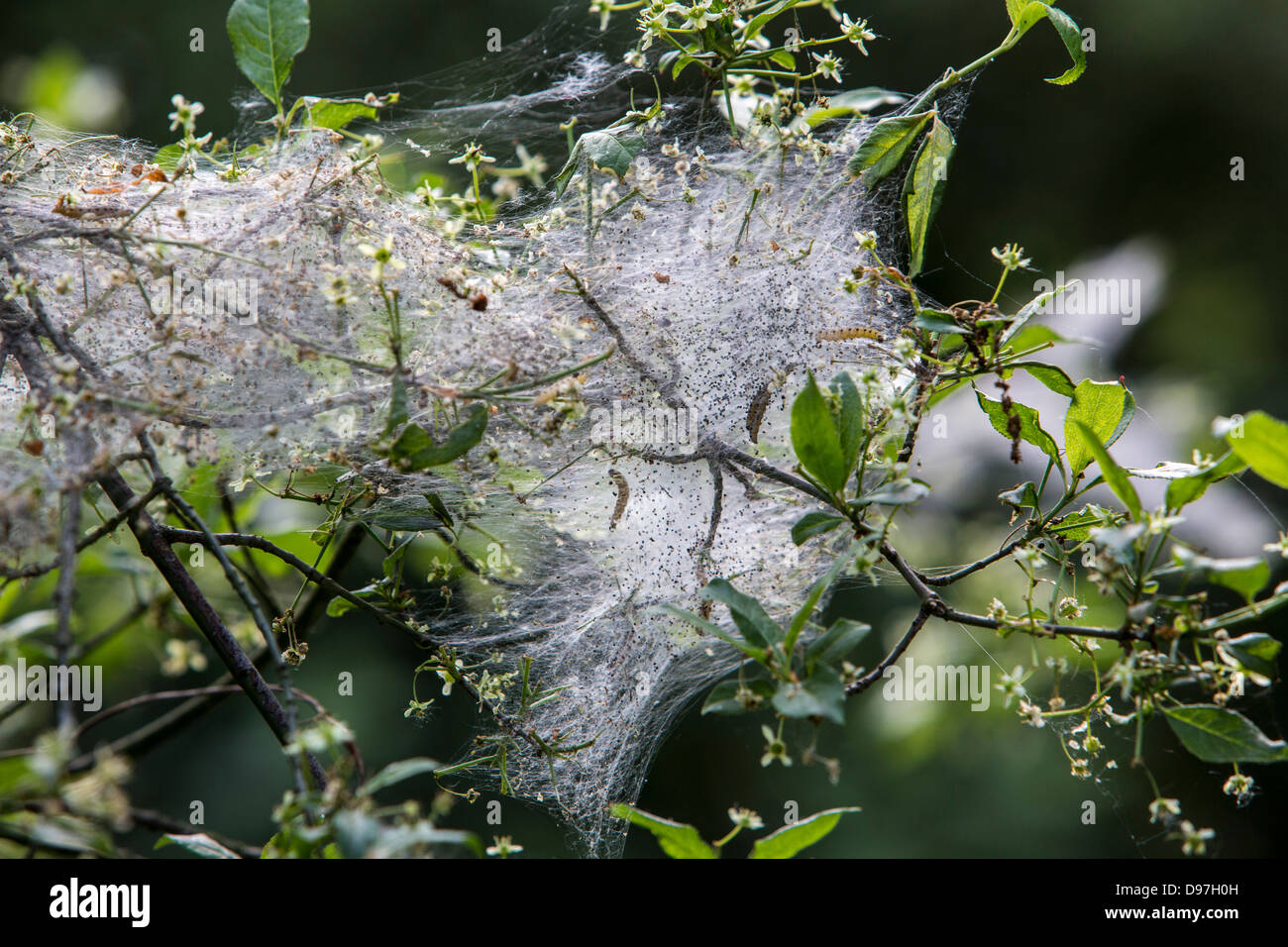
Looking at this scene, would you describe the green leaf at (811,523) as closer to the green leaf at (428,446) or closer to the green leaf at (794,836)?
the green leaf at (794,836)

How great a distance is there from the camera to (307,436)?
Result: 65.1 inches

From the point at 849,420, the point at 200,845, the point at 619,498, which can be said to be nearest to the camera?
the point at 200,845

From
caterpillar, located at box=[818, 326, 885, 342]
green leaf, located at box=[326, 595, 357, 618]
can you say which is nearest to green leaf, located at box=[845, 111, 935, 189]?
caterpillar, located at box=[818, 326, 885, 342]

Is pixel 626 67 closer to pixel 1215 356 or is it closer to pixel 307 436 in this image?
pixel 307 436

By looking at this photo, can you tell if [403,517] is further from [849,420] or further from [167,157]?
[167,157]

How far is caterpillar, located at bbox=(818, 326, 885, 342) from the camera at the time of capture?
5.25 feet

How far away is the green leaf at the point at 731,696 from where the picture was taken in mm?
1214

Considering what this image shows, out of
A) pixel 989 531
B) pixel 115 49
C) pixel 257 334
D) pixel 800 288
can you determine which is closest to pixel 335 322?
pixel 257 334

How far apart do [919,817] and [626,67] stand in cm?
435

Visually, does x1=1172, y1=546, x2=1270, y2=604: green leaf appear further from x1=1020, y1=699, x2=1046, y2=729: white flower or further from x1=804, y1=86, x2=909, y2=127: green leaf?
x1=804, y1=86, x2=909, y2=127: green leaf

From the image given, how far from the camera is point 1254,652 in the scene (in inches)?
49.1

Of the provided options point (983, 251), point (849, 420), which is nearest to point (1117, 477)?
point (849, 420)

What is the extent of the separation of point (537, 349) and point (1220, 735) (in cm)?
118

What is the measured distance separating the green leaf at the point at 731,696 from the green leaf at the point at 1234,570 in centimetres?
53
